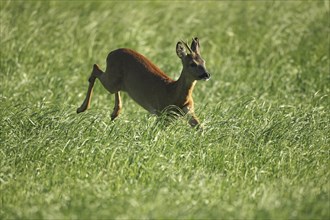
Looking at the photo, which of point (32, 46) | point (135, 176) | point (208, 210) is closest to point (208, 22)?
point (32, 46)

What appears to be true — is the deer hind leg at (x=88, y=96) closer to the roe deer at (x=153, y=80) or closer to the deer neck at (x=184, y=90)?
the roe deer at (x=153, y=80)

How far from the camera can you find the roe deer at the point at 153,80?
29.0 ft

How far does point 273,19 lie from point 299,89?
2.64 meters

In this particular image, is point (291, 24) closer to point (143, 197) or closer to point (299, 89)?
point (299, 89)

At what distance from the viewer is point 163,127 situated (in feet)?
26.9

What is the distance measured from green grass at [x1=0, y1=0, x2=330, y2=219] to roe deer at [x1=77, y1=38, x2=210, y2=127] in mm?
226

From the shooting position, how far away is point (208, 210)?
19.8ft

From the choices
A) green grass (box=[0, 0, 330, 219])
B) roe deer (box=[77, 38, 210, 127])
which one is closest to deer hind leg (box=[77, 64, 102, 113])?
roe deer (box=[77, 38, 210, 127])

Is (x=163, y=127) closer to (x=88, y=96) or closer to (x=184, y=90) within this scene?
(x=184, y=90)

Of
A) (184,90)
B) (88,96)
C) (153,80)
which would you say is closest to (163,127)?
(184,90)

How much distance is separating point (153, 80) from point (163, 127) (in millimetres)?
1021

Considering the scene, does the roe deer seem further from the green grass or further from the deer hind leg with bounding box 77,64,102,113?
the green grass

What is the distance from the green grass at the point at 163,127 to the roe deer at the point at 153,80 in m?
0.23

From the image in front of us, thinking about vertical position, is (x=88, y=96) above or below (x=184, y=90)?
below
